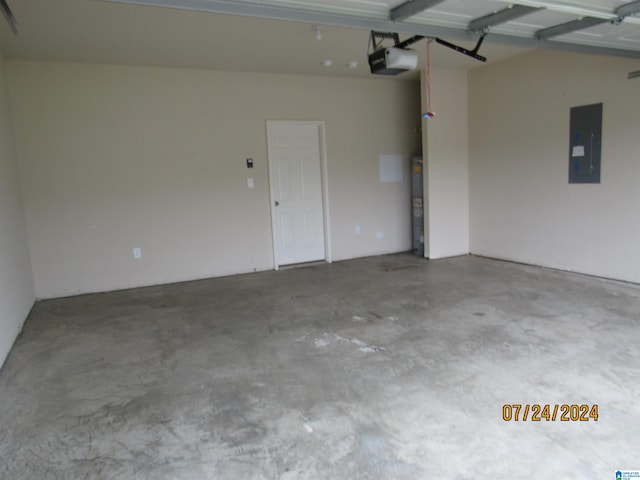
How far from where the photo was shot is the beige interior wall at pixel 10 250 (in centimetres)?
347

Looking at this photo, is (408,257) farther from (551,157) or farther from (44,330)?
(44,330)

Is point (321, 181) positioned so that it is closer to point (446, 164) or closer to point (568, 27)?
point (446, 164)

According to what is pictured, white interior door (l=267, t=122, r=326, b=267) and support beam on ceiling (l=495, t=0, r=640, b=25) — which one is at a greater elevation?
support beam on ceiling (l=495, t=0, r=640, b=25)

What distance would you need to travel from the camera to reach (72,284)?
506cm

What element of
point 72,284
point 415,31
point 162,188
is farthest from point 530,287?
point 72,284

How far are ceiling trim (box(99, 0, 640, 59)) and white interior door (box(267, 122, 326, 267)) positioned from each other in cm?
328

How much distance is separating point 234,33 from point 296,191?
244 cm

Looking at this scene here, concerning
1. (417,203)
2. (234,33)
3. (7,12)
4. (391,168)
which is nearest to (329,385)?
(234,33)

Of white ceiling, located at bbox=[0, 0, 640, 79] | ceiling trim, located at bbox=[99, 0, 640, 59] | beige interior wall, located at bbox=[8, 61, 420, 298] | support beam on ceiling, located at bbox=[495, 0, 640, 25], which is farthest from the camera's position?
beige interior wall, located at bbox=[8, 61, 420, 298]

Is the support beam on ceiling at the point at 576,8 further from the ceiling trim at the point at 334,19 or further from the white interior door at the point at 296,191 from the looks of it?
the white interior door at the point at 296,191

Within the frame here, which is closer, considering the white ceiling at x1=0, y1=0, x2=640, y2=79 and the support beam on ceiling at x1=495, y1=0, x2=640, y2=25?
the support beam on ceiling at x1=495, y1=0, x2=640, y2=25

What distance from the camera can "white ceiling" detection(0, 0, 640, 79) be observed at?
2609 millimetres

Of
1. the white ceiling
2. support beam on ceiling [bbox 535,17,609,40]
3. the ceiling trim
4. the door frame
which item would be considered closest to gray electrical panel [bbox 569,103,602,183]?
the white ceiling

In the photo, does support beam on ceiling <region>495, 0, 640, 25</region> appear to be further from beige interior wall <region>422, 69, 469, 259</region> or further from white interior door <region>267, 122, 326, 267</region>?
white interior door <region>267, 122, 326, 267</region>
